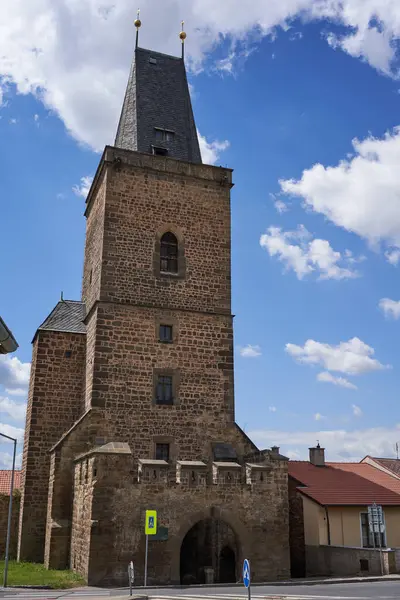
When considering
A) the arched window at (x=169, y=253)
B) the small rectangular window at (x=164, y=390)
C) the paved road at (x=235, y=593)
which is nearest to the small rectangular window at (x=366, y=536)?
the paved road at (x=235, y=593)

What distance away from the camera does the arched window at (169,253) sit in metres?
23.6

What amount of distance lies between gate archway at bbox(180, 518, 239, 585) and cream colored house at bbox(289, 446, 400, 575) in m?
3.29

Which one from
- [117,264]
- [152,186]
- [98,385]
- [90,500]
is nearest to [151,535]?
[90,500]

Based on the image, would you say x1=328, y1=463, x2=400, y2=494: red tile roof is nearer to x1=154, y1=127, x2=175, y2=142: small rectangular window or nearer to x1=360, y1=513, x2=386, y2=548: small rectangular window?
x1=360, y1=513, x2=386, y2=548: small rectangular window

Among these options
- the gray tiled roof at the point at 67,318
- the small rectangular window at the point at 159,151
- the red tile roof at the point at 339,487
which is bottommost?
the red tile roof at the point at 339,487

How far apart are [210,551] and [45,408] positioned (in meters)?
8.03

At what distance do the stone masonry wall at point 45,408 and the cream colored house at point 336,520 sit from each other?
365 inches

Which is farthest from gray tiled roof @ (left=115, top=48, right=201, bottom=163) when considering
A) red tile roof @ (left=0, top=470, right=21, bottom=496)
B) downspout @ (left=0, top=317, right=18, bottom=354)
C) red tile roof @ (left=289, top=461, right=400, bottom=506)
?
downspout @ (left=0, top=317, right=18, bottom=354)

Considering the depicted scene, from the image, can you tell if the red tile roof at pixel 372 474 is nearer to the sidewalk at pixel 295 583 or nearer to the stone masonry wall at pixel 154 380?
the sidewalk at pixel 295 583

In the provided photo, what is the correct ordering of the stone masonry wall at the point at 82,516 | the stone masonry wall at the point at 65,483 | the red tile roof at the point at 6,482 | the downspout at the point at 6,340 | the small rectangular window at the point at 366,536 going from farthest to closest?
the red tile roof at the point at 6,482
the small rectangular window at the point at 366,536
the stone masonry wall at the point at 65,483
the stone masonry wall at the point at 82,516
the downspout at the point at 6,340

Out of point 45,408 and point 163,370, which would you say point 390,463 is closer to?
point 163,370

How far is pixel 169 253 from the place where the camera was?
23.9 metres

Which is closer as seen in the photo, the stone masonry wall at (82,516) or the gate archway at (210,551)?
the stone masonry wall at (82,516)

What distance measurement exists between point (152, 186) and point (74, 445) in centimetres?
1025
